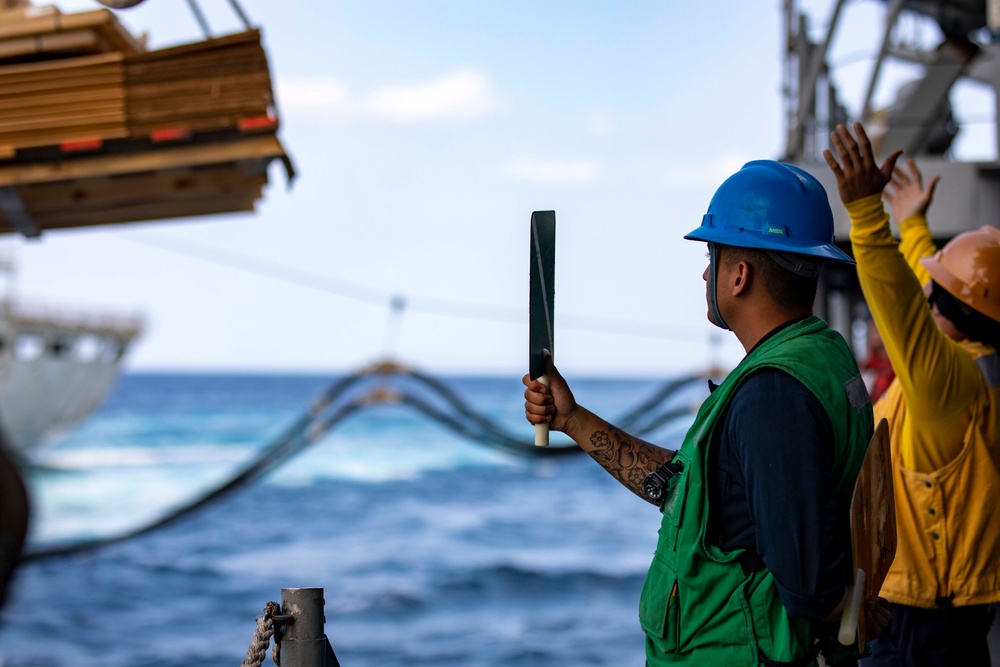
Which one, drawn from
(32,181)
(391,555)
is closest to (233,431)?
(391,555)

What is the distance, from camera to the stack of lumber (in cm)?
436

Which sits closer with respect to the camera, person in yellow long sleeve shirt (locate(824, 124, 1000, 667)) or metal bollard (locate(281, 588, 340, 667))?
metal bollard (locate(281, 588, 340, 667))

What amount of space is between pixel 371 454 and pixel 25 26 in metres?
42.6

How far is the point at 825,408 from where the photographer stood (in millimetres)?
2158

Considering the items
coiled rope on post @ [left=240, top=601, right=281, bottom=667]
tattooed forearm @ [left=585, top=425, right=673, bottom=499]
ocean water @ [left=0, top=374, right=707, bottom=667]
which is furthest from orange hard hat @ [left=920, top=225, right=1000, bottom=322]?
ocean water @ [left=0, top=374, right=707, bottom=667]

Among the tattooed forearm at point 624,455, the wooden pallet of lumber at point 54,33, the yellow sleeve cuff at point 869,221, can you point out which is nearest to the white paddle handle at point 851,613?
the tattooed forearm at point 624,455

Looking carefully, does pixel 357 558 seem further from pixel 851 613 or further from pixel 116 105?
pixel 851 613

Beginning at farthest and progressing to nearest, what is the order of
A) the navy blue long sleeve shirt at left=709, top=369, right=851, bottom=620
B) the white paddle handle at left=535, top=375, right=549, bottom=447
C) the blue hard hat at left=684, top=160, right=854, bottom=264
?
the white paddle handle at left=535, top=375, right=549, bottom=447, the blue hard hat at left=684, top=160, right=854, bottom=264, the navy blue long sleeve shirt at left=709, top=369, right=851, bottom=620

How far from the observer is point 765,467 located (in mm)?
2090

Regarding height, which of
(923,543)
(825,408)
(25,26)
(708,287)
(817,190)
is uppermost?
(25,26)

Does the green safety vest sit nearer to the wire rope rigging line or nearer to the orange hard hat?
the orange hard hat

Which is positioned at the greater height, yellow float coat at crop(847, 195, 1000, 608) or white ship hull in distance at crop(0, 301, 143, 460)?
yellow float coat at crop(847, 195, 1000, 608)

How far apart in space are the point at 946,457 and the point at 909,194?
112 cm

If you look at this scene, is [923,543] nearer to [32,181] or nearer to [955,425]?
[955,425]
